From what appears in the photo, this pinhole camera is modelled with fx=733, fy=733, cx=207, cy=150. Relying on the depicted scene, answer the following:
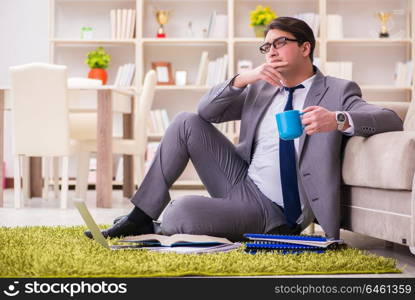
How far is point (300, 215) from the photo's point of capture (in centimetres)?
242

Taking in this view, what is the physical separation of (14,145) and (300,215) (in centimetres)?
235

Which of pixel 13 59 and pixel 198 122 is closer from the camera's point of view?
pixel 198 122

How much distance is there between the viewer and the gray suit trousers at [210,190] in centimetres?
237

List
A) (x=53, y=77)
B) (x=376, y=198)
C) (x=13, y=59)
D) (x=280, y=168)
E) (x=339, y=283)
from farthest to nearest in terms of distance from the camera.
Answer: (x=13, y=59) < (x=53, y=77) < (x=280, y=168) < (x=376, y=198) < (x=339, y=283)

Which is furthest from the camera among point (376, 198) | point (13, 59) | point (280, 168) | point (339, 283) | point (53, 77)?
point (13, 59)

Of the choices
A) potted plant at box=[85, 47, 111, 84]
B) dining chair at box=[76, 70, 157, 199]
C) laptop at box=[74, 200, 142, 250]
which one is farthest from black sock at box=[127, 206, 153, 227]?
potted plant at box=[85, 47, 111, 84]

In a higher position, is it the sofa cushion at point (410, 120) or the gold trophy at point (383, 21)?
the gold trophy at point (383, 21)

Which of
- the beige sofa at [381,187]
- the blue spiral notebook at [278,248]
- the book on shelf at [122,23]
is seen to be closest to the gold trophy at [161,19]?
the book on shelf at [122,23]

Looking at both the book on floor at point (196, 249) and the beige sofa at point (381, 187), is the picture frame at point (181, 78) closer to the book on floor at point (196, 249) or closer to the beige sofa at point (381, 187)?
the beige sofa at point (381, 187)

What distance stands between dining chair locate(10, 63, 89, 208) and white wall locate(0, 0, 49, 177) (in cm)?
239

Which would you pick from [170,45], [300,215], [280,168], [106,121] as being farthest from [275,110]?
[170,45]

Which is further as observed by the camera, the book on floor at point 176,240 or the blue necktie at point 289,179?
the blue necktie at point 289,179

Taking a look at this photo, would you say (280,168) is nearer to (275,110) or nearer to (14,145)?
(275,110)

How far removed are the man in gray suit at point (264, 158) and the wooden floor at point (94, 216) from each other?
26 centimetres
